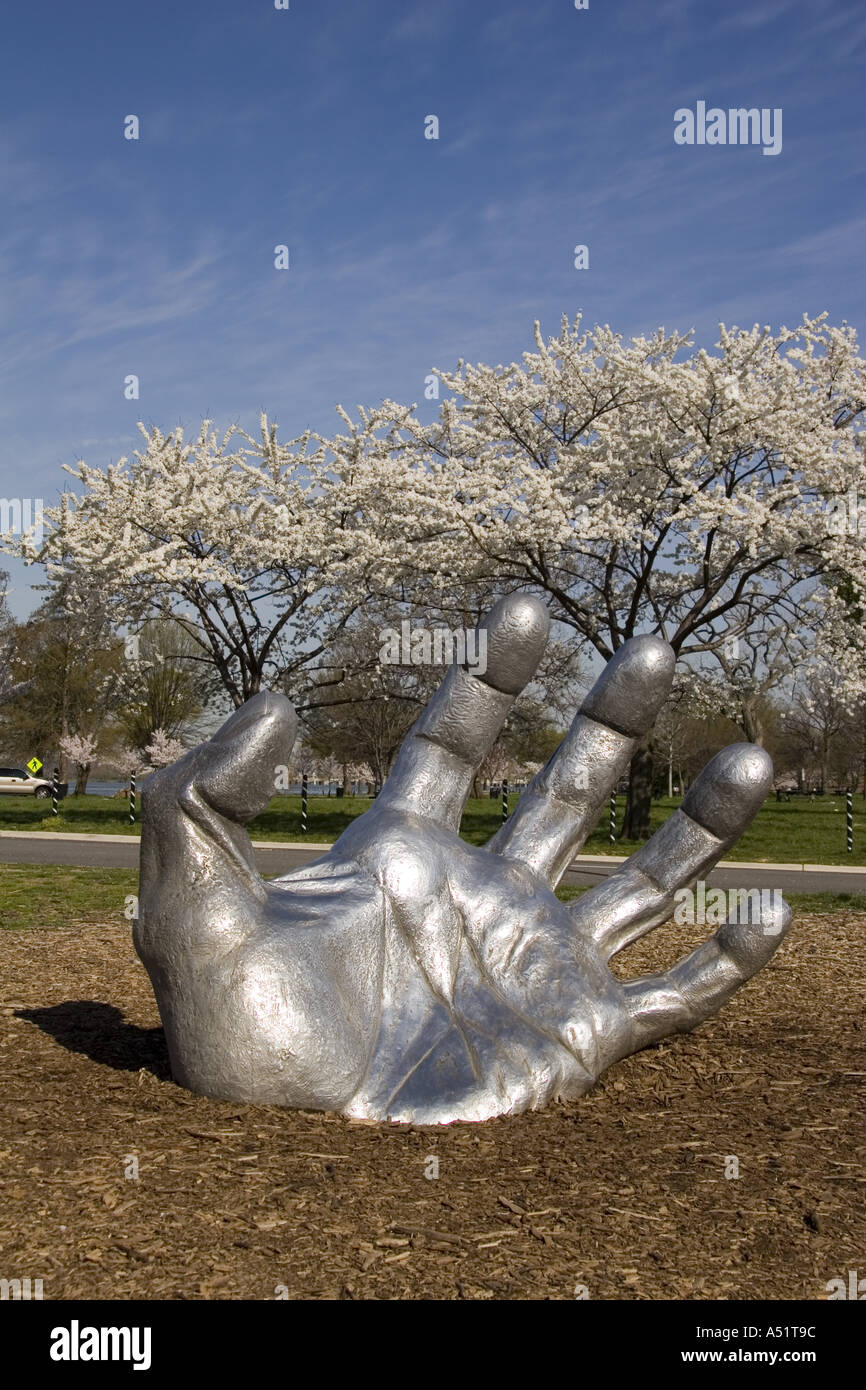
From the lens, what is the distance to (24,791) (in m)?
41.5

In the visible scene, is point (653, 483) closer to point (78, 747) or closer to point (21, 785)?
point (78, 747)

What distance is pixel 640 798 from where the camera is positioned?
18812 millimetres

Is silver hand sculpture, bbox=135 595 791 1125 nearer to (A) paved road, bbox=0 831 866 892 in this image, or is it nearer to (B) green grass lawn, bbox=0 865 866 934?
(B) green grass lawn, bbox=0 865 866 934

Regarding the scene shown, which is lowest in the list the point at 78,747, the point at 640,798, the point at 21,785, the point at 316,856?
the point at 21,785

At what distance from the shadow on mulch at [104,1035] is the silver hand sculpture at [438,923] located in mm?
803

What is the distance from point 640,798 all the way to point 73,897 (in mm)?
10570

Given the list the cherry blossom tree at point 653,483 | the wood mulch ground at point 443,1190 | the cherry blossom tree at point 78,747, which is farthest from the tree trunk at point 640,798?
the cherry blossom tree at point 78,747

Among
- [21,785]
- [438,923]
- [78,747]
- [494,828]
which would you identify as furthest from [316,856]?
[21,785]

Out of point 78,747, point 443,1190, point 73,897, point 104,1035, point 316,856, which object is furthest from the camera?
point 78,747

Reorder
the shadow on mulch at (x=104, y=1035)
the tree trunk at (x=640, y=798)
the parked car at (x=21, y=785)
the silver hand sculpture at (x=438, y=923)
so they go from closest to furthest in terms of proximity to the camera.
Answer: the silver hand sculpture at (x=438, y=923) → the shadow on mulch at (x=104, y=1035) → the tree trunk at (x=640, y=798) → the parked car at (x=21, y=785)

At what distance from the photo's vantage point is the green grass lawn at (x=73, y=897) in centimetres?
915

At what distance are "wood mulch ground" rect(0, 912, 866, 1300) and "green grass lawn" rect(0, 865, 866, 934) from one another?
177 inches

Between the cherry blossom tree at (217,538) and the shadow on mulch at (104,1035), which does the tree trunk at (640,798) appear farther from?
the shadow on mulch at (104,1035)

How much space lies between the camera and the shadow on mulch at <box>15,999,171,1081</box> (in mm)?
4693
